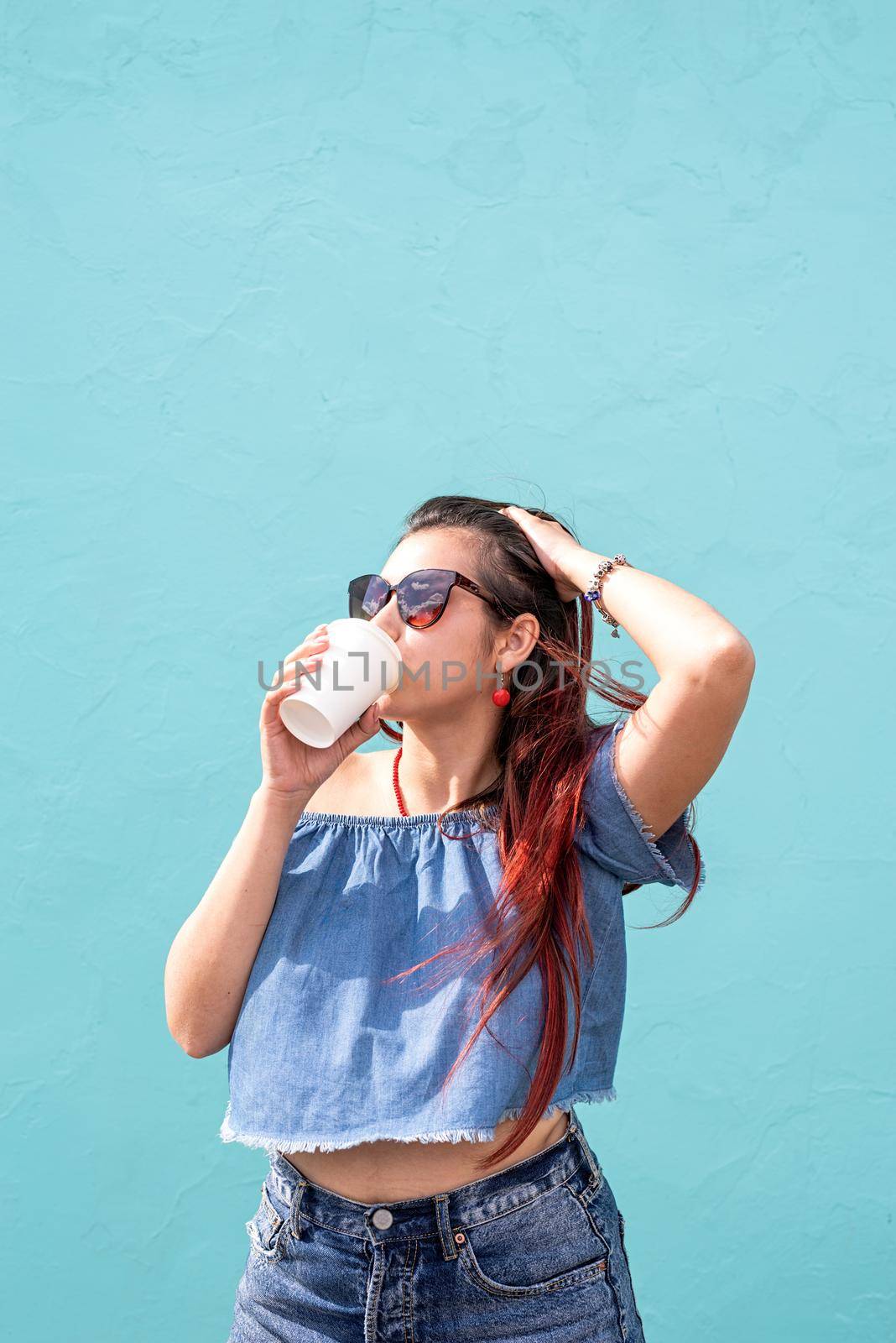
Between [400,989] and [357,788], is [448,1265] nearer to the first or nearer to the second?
[400,989]

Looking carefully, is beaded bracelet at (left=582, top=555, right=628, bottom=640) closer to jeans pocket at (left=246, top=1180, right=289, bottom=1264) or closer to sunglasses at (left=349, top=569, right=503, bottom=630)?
sunglasses at (left=349, top=569, right=503, bottom=630)

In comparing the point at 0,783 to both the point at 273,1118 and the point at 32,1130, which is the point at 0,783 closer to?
the point at 32,1130

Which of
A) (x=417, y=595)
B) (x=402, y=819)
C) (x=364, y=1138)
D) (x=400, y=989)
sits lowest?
(x=364, y=1138)

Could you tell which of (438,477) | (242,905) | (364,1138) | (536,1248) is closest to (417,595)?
(242,905)

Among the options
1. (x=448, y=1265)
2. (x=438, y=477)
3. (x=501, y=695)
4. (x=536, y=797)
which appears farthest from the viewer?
(x=438, y=477)

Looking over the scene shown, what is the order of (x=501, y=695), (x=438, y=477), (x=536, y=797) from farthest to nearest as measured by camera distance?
1. (x=438, y=477)
2. (x=501, y=695)
3. (x=536, y=797)

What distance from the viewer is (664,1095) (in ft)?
8.13

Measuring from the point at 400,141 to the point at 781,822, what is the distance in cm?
148

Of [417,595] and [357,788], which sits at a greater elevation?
[417,595]

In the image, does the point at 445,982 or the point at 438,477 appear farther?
the point at 438,477

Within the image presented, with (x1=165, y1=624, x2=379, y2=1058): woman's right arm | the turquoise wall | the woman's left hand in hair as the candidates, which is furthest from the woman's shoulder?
the turquoise wall

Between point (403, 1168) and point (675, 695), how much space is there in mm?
587

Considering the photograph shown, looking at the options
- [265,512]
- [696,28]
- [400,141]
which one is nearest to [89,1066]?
[265,512]

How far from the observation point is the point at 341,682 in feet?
4.52
